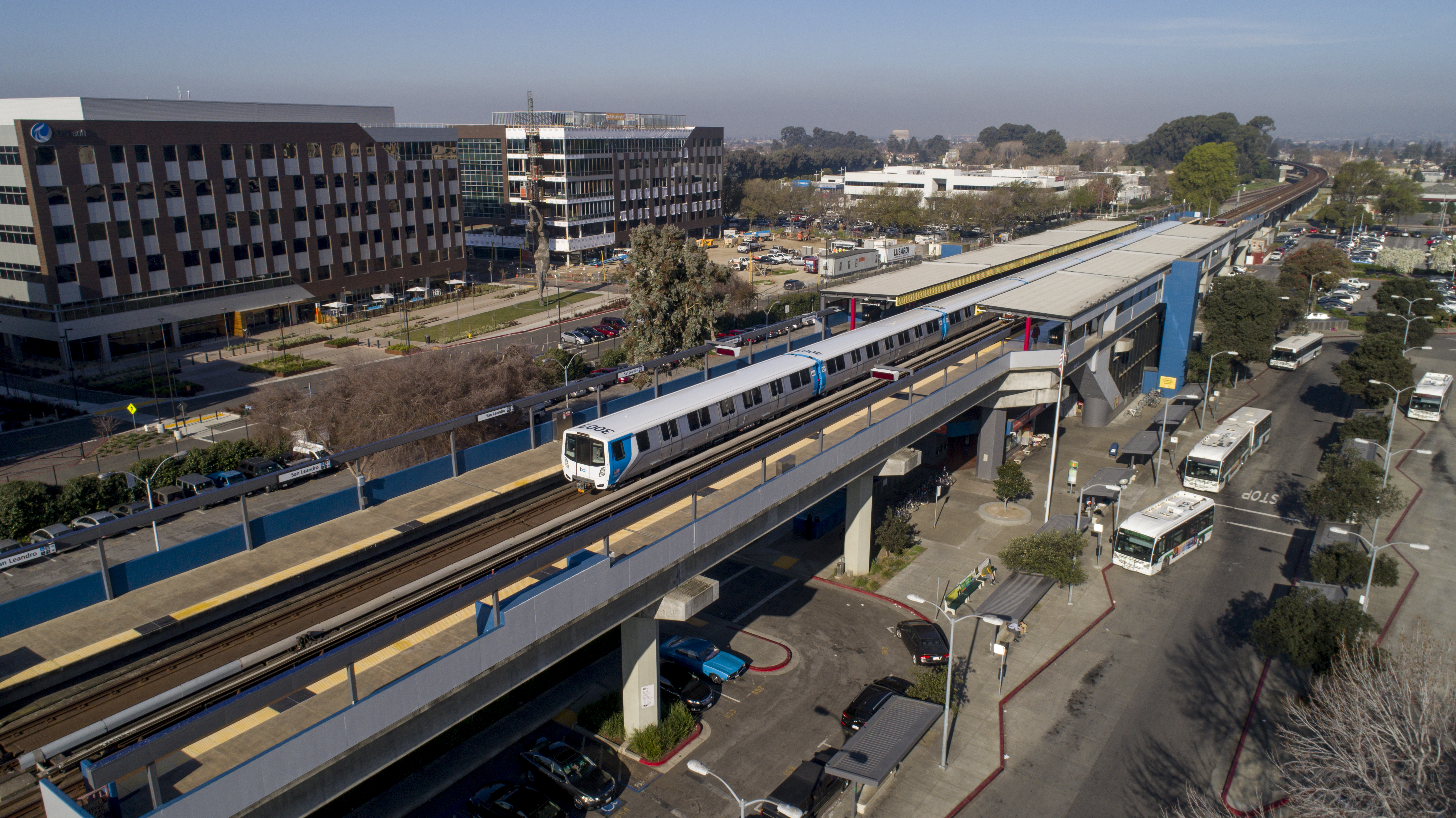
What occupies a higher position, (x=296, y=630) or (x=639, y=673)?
(x=296, y=630)

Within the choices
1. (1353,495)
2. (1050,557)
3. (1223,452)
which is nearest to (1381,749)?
(1050,557)

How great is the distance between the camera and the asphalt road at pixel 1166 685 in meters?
28.0

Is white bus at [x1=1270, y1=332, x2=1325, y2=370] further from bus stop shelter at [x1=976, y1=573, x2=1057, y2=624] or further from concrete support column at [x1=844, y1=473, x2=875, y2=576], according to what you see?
concrete support column at [x1=844, y1=473, x2=875, y2=576]

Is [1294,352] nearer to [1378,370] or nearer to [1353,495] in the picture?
[1378,370]

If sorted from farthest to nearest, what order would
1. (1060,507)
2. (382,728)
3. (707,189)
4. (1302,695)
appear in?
(707,189) → (1060,507) → (1302,695) → (382,728)

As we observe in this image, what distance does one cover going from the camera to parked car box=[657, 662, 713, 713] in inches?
1241

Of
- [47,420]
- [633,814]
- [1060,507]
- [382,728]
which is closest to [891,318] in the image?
[1060,507]

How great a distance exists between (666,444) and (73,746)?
20.3 metres

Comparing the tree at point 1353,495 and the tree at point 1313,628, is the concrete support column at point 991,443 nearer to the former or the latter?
the tree at point 1353,495

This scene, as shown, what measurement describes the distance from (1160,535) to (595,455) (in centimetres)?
2810

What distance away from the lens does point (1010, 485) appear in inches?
1954

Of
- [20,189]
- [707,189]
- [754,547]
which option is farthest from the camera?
[707,189]

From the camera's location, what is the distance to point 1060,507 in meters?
50.6

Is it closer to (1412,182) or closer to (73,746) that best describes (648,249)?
(73,746)
